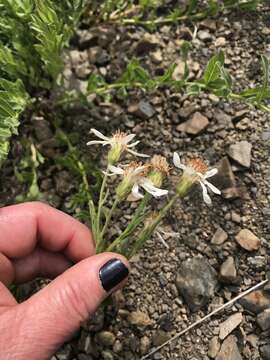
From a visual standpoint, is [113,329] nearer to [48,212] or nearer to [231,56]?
[48,212]

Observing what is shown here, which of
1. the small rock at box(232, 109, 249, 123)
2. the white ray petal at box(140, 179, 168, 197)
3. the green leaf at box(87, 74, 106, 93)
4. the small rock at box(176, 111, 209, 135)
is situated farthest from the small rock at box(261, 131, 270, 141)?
the white ray petal at box(140, 179, 168, 197)

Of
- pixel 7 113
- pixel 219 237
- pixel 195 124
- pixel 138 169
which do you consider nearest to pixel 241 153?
pixel 195 124

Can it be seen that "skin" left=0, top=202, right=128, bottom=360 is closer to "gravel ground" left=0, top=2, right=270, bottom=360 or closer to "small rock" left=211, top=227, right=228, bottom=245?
"gravel ground" left=0, top=2, right=270, bottom=360

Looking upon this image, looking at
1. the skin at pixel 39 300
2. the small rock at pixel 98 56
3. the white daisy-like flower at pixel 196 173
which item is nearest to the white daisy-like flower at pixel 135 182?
the white daisy-like flower at pixel 196 173

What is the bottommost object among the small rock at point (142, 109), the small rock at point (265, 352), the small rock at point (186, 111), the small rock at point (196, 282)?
the small rock at point (265, 352)

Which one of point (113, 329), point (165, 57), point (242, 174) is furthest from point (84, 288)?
point (165, 57)

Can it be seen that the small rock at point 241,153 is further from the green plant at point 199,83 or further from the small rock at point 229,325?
the small rock at point 229,325

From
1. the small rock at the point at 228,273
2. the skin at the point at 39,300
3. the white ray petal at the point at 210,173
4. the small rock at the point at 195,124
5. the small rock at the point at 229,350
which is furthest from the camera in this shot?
the small rock at the point at 195,124

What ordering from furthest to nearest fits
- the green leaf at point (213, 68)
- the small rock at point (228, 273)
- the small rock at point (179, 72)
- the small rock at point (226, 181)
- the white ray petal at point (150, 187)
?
the small rock at point (179, 72) < the small rock at point (226, 181) < the small rock at point (228, 273) < the green leaf at point (213, 68) < the white ray petal at point (150, 187)
